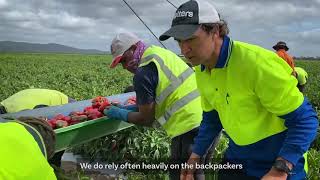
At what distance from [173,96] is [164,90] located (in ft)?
0.34

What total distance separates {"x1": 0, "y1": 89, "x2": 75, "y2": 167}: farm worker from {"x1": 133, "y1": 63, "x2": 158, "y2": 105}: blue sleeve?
1.76m

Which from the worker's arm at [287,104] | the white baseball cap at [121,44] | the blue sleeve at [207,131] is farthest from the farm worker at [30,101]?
the worker's arm at [287,104]

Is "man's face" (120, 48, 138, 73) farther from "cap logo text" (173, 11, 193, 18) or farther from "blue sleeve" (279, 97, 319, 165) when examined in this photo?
"blue sleeve" (279, 97, 319, 165)

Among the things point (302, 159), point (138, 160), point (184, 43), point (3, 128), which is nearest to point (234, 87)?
point (184, 43)

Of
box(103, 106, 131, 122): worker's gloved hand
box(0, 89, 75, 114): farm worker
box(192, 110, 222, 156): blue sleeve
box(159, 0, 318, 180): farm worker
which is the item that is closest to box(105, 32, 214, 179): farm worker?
box(103, 106, 131, 122): worker's gloved hand

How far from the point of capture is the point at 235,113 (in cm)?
218

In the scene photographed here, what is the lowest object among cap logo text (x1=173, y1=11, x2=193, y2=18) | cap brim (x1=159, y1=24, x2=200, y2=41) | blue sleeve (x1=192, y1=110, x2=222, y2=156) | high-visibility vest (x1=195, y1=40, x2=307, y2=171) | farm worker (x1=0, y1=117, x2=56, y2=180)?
blue sleeve (x1=192, y1=110, x2=222, y2=156)

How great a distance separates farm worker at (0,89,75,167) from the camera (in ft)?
15.4

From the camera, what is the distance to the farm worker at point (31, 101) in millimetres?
4688

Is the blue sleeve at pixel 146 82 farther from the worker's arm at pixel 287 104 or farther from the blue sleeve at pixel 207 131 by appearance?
the worker's arm at pixel 287 104

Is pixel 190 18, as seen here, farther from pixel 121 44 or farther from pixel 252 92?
pixel 121 44

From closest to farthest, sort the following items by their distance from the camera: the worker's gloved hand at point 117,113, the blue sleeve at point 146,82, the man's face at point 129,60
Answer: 1. the blue sleeve at point 146,82
2. the man's face at point 129,60
3. the worker's gloved hand at point 117,113

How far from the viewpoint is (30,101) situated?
4.79 m

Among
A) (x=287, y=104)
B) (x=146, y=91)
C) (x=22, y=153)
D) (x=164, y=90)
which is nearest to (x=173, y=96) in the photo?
(x=164, y=90)
